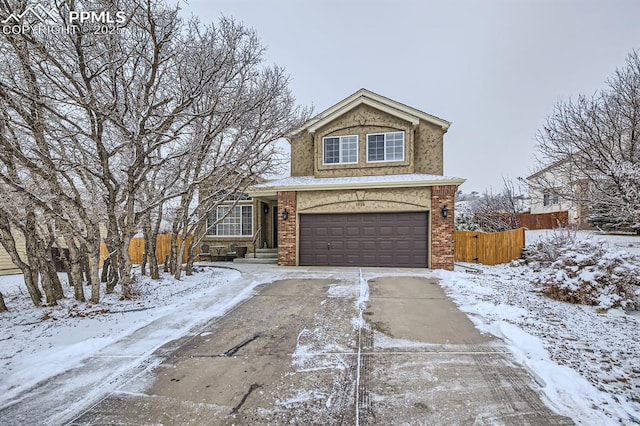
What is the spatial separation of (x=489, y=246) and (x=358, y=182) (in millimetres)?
7283

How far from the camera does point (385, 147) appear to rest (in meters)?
12.6

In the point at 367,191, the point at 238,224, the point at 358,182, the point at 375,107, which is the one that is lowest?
the point at 238,224

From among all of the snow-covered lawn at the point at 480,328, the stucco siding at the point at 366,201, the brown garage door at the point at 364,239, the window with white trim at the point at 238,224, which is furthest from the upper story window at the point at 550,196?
the window with white trim at the point at 238,224

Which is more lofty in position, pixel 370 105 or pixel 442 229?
pixel 370 105

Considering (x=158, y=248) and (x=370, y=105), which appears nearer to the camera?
(x=370, y=105)

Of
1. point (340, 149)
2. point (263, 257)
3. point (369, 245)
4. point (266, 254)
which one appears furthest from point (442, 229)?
point (263, 257)

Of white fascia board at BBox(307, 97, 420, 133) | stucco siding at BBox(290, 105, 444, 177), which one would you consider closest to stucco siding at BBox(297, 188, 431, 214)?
stucco siding at BBox(290, 105, 444, 177)

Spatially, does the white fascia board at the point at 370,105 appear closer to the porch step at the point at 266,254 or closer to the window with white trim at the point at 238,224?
the window with white trim at the point at 238,224

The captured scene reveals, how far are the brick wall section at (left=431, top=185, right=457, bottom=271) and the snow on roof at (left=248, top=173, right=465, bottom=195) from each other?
0.33 metres

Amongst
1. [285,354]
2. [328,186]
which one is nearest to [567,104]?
[328,186]

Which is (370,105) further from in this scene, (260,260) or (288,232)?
(260,260)

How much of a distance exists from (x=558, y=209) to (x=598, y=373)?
2592 cm

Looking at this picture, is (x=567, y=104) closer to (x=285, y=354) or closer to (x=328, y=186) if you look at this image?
(x=328, y=186)

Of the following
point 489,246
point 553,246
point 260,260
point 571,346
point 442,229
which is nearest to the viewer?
point 571,346
